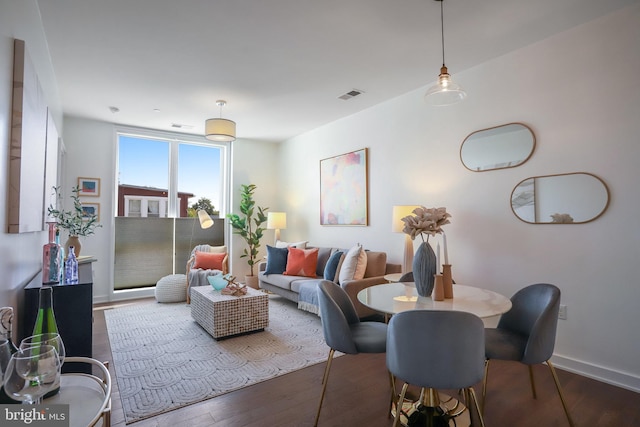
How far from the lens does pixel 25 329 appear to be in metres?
1.85

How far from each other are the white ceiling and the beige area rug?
9.25ft

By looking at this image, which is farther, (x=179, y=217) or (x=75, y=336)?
(x=179, y=217)

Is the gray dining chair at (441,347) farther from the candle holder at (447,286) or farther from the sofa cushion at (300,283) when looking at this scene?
the sofa cushion at (300,283)

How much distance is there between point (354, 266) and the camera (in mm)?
3756

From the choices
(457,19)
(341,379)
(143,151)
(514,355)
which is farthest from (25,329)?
(143,151)

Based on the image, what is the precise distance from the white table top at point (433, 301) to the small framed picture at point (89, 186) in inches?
191

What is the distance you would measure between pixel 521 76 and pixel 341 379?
3.09 metres

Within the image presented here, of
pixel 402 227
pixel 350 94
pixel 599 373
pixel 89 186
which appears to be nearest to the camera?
pixel 599 373

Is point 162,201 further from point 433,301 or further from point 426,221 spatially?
point 433,301

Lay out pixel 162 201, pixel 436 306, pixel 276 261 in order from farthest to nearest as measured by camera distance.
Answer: pixel 162 201, pixel 276 261, pixel 436 306

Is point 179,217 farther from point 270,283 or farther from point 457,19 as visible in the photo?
point 457,19

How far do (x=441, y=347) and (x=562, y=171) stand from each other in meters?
2.17

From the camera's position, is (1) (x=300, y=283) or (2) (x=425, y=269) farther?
(1) (x=300, y=283)

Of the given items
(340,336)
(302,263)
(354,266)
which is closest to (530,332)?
(340,336)
